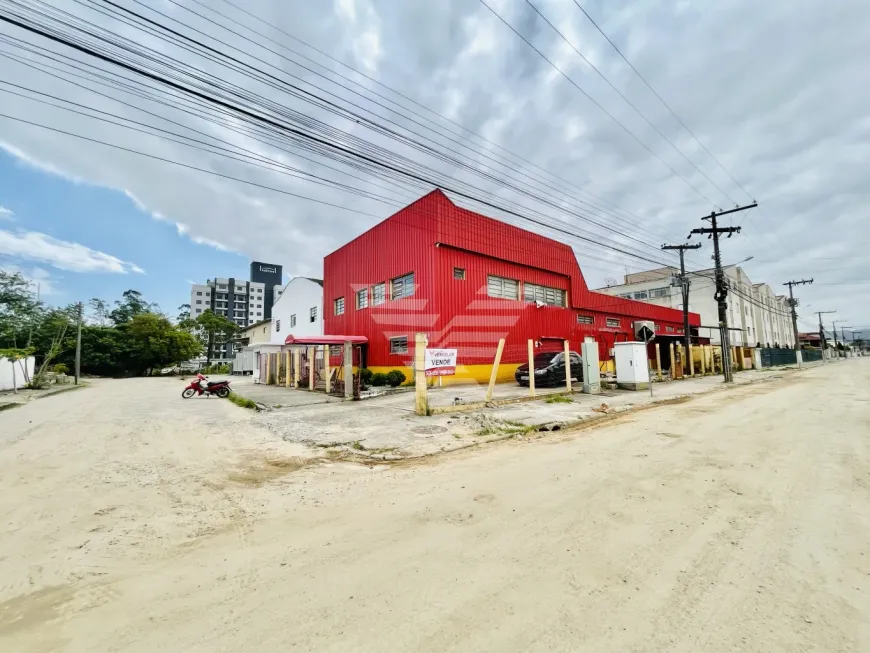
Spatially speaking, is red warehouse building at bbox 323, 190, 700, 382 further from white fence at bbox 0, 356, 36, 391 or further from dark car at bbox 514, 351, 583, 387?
white fence at bbox 0, 356, 36, 391

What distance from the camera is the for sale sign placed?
1084cm

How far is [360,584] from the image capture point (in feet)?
8.13

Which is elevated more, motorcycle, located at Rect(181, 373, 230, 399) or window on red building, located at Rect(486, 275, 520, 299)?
window on red building, located at Rect(486, 275, 520, 299)

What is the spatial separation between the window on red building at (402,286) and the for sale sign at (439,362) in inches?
332

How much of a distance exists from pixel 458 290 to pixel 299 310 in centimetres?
1943

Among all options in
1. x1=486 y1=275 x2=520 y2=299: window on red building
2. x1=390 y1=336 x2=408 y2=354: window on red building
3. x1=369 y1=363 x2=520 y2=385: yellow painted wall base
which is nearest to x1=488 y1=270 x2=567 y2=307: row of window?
x1=486 y1=275 x2=520 y2=299: window on red building

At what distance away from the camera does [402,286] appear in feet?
67.1

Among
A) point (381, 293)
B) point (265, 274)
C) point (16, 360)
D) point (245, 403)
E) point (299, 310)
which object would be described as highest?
point (265, 274)

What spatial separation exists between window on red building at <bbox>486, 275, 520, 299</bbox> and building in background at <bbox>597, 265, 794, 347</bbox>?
2432 centimetres

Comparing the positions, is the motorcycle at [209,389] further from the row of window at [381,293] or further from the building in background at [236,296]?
the building in background at [236,296]

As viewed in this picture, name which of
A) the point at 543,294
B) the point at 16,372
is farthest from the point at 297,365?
the point at 16,372

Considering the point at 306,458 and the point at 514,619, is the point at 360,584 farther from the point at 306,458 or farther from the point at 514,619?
the point at 306,458

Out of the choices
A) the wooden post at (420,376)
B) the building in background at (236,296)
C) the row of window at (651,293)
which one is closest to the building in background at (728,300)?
the row of window at (651,293)

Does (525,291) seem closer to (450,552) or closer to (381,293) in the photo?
(381,293)
